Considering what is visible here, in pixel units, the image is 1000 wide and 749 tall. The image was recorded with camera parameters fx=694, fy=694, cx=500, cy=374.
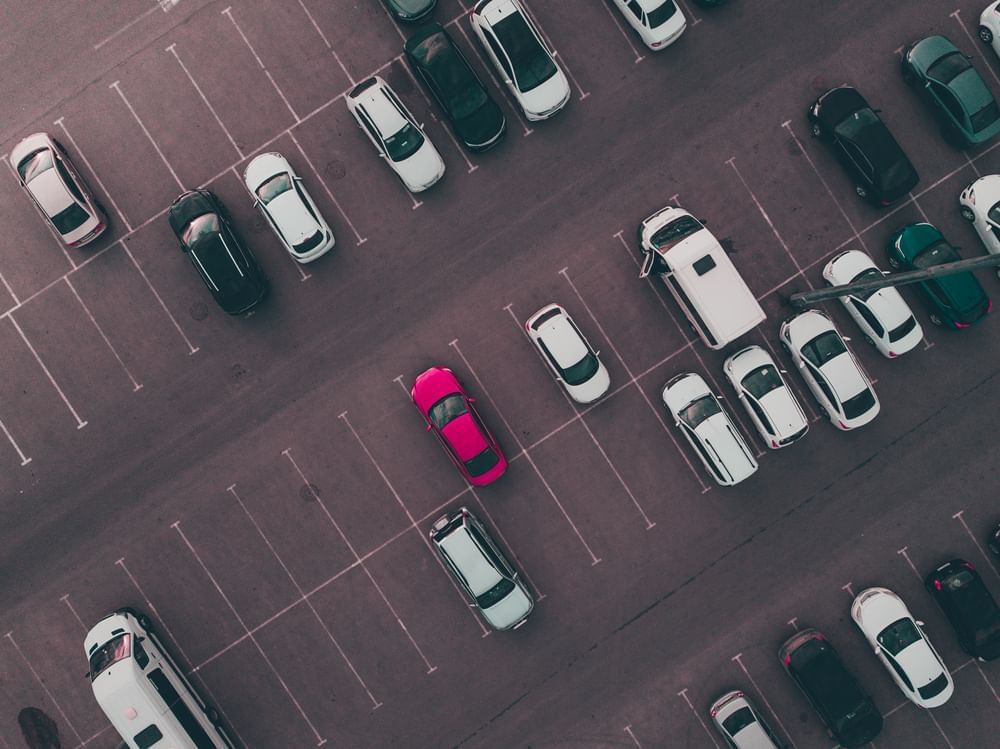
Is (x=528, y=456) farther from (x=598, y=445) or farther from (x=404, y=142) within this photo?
(x=404, y=142)

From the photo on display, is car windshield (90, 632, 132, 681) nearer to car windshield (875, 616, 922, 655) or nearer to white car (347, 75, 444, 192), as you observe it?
white car (347, 75, 444, 192)

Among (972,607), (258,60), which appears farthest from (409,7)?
(972,607)

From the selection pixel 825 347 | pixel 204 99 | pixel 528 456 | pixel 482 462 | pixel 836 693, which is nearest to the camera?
pixel 825 347

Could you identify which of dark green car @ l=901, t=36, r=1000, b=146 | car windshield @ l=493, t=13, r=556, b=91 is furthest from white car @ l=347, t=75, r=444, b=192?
dark green car @ l=901, t=36, r=1000, b=146

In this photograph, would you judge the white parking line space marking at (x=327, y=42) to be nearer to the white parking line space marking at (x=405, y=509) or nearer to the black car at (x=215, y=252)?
the black car at (x=215, y=252)

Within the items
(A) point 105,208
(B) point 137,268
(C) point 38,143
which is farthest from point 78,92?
(B) point 137,268

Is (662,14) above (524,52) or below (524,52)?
below

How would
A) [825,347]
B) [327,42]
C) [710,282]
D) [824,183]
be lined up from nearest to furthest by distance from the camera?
[710,282] < [825,347] < [327,42] < [824,183]
